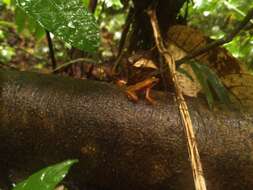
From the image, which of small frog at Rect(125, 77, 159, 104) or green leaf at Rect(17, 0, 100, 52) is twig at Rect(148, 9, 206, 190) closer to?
small frog at Rect(125, 77, 159, 104)

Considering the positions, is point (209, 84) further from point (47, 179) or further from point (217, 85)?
point (47, 179)

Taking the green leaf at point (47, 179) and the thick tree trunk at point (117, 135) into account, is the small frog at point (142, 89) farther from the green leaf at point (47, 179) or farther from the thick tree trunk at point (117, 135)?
the green leaf at point (47, 179)

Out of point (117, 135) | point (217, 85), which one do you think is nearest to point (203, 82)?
point (217, 85)

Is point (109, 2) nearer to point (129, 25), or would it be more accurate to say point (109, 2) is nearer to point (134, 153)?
point (129, 25)

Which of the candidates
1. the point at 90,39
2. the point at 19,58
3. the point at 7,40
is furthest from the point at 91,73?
the point at 7,40

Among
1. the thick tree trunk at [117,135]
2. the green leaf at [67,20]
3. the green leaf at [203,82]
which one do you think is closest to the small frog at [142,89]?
the thick tree trunk at [117,135]

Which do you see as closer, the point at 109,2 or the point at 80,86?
the point at 80,86

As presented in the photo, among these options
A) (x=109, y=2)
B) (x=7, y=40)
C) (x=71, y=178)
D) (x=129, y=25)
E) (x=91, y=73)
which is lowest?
(x=71, y=178)
